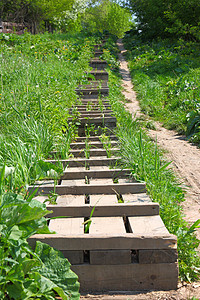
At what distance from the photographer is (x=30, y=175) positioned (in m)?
3.93

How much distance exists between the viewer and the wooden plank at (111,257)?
2717 mm

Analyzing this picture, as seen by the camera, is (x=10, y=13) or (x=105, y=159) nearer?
(x=105, y=159)

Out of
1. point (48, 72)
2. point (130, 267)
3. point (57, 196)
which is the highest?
point (48, 72)

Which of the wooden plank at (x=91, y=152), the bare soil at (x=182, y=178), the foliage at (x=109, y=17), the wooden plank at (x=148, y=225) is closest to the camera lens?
the bare soil at (x=182, y=178)

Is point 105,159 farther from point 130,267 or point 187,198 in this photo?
point 130,267

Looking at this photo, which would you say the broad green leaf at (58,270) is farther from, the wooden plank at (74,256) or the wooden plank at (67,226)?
the wooden plank at (67,226)

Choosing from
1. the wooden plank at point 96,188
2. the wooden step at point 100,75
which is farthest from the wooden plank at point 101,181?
the wooden step at point 100,75

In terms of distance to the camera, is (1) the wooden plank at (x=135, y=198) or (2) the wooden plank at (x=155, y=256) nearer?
(2) the wooden plank at (x=155, y=256)

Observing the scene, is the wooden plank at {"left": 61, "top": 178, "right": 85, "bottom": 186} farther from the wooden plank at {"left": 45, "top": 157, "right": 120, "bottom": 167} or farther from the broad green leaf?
the broad green leaf

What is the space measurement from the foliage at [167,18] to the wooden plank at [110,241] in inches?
599

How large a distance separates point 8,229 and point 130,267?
104 centimetres

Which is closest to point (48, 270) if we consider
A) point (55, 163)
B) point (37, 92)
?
point (55, 163)

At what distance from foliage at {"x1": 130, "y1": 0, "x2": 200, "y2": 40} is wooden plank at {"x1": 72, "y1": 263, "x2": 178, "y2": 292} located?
603 inches

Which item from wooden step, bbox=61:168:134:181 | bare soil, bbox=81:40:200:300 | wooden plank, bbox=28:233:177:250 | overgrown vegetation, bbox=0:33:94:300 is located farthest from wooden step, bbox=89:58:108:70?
wooden plank, bbox=28:233:177:250
